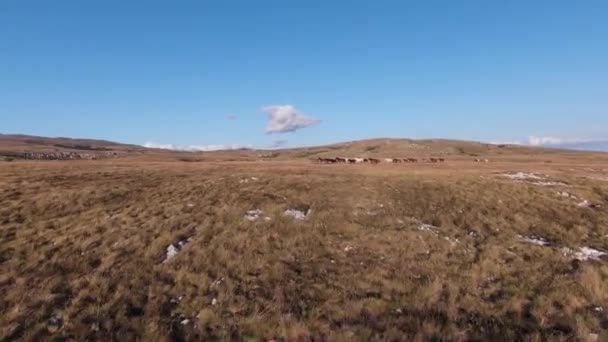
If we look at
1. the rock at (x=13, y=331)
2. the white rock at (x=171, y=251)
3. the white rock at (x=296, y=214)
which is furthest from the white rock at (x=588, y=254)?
the rock at (x=13, y=331)

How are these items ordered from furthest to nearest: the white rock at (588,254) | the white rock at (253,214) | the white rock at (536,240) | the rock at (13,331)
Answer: the white rock at (253,214) → the white rock at (536,240) → the white rock at (588,254) → the rock at (13,331)

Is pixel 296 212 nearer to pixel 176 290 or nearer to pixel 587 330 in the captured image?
pixel 176 290

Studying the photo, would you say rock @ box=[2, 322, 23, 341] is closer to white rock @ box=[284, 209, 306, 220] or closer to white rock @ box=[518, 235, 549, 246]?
white rock @ box=[284, 209, 306, 220]

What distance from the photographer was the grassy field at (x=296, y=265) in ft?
36.2

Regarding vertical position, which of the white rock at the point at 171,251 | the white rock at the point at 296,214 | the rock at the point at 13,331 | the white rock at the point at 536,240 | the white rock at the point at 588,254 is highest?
the white rock at the point at 296,214

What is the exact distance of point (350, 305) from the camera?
1227 centimetres

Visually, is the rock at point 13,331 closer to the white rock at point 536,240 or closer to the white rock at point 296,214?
the white rock at point 296,214

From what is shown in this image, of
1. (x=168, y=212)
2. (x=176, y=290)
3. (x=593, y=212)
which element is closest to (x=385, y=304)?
(x=176, y=290)

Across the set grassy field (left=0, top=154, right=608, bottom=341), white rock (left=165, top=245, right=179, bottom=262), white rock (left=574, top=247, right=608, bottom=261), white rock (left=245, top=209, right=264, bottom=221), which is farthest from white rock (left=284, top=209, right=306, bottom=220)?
white rock (left=574, top=247, right=608, bottom=261)

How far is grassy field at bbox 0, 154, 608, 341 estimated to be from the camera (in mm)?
11031

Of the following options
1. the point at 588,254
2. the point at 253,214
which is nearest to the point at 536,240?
the point at 588,254

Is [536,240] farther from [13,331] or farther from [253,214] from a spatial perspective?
[13,331]

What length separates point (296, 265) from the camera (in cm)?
1575

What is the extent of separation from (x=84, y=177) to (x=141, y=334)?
30531mm
